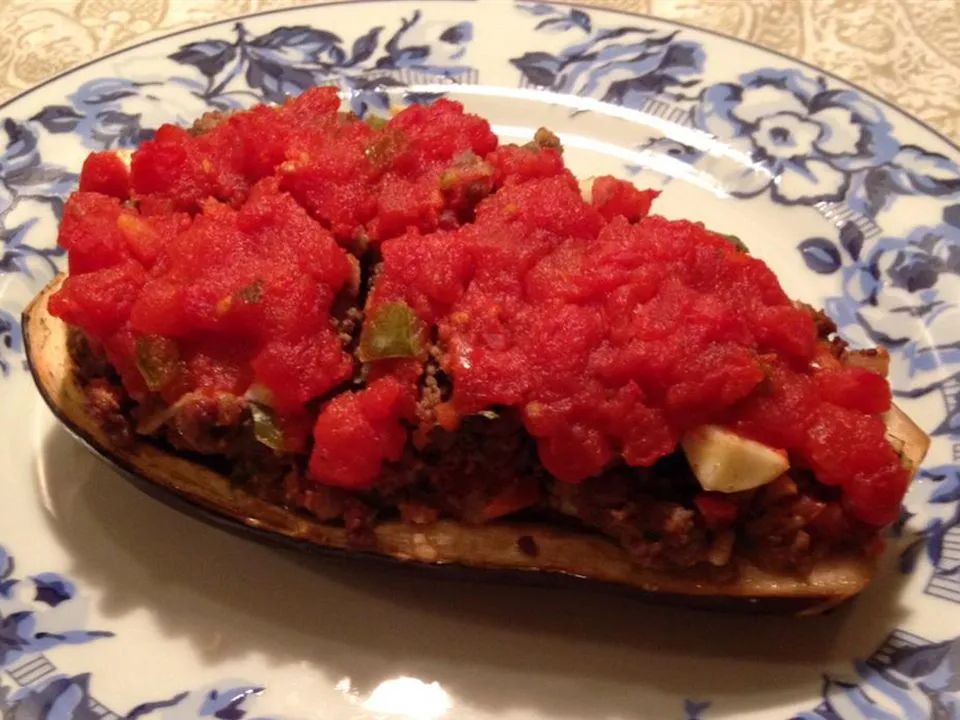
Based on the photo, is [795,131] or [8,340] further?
[795,131]

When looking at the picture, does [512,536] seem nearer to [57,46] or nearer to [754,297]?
[754,297]

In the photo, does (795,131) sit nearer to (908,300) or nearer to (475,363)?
(908,300)

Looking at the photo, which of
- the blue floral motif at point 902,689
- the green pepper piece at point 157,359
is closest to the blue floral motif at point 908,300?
the blue floral motif at point 902,689

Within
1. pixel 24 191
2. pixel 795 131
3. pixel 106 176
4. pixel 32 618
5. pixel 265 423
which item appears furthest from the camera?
pixel 795 131

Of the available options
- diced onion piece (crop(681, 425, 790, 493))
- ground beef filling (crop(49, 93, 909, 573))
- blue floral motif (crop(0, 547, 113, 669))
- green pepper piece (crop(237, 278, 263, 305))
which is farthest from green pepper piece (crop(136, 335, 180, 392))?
diced onion piece (crop(681, 425, 790, 493))

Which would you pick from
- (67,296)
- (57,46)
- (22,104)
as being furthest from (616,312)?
(57,46)

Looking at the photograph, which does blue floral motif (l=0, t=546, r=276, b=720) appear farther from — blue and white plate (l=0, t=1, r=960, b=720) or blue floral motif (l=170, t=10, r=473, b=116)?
blue floral motif (l=170, t=10, r=473, b=116)

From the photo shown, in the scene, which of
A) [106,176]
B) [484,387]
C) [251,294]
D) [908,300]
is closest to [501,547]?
[484,387]

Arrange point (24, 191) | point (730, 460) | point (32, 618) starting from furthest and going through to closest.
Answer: point (24, 191) → point (32, 618) → point (730, 460)
